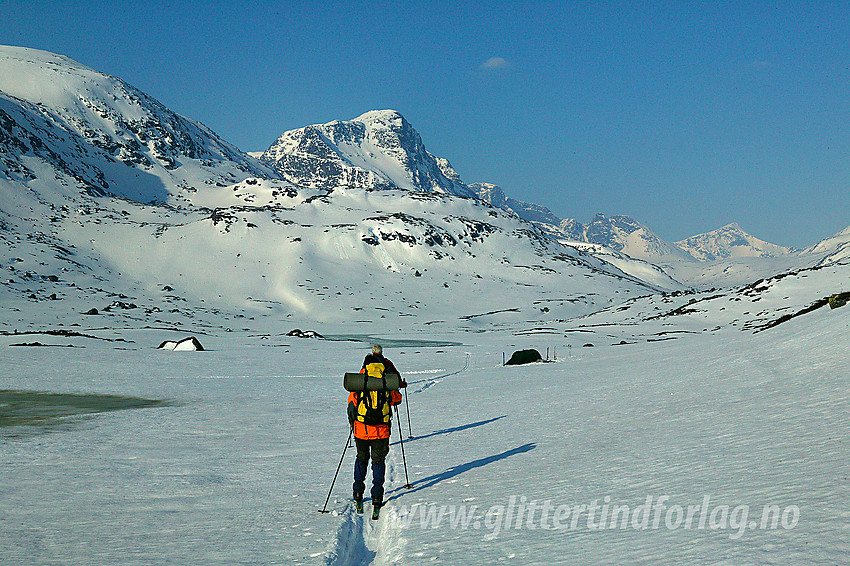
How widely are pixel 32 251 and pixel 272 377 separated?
467 ft

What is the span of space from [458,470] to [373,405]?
3082mm

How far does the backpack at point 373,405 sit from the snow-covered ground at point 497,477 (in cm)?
155

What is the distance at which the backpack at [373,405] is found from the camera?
1030cm

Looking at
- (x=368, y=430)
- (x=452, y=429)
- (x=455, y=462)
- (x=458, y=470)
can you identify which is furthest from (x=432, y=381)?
(x=368, y=430)

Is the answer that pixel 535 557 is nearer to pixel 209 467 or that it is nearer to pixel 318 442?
pixel 209 467

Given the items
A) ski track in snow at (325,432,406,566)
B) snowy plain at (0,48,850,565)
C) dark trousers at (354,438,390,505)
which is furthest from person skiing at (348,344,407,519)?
snowy plain at (0,48,850,565)

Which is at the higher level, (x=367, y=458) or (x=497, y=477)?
(x=367, y=458)

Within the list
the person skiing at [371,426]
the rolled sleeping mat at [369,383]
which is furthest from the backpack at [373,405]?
the rolled sleeping mat at [369,383]

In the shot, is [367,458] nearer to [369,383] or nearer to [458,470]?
[369,383]

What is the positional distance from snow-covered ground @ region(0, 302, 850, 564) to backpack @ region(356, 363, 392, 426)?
1.55 meters

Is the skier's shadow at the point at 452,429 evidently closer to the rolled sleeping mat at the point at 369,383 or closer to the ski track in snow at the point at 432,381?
the rolled sleeping mat at the point at 369,383

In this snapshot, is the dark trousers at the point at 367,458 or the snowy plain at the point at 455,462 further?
the dark trousers at the point at 367,458

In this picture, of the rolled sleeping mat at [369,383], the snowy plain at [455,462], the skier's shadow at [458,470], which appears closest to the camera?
the snowy plain at [455,462]

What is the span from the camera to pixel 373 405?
33.8 feet
